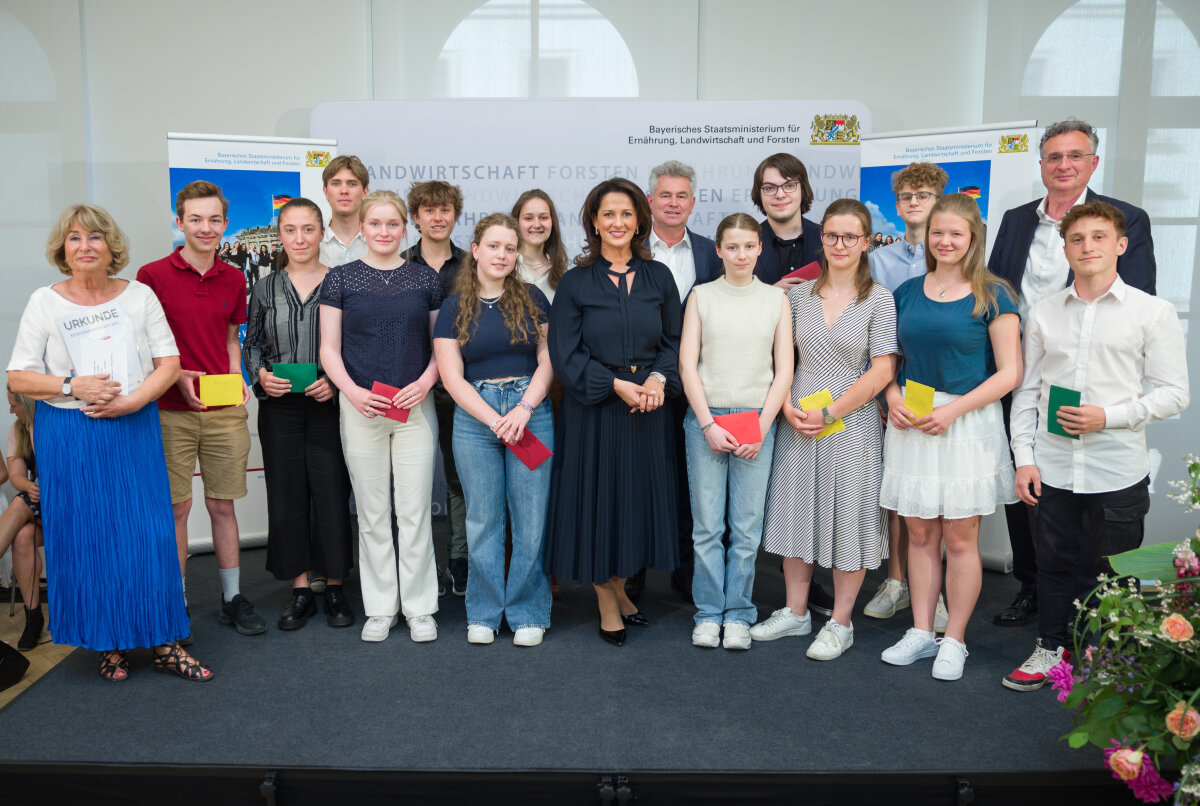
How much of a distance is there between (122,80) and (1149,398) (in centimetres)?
516

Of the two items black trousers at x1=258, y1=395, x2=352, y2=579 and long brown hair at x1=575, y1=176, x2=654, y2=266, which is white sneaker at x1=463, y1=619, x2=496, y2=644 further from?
long brown hair at x1=575, y1=176, x2=654, y2=266

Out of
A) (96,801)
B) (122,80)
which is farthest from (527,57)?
(96,801)

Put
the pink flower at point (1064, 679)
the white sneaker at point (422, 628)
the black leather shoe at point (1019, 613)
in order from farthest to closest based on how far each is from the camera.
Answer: the black leather shoe at point (1019, 613) → the white sneaker at point (422, 628) → the pink flower at point (1064, 679)

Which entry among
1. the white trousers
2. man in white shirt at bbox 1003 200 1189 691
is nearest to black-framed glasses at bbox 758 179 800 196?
man in white shirt at bbox 1003 200 1189 691

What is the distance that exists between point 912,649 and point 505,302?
193cm

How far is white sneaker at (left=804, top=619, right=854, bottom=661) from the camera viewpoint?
3.04 meters

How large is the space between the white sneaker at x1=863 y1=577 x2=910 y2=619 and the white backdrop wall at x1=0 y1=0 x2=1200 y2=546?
75.1 inches

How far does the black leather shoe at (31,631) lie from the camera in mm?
3387

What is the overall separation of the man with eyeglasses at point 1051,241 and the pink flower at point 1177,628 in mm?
1405

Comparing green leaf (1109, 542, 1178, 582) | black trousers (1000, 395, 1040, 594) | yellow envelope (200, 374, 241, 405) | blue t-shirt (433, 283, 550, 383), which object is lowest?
black trousers (1000, 395, 1040, 594)

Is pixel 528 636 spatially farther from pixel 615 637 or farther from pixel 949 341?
pixel 949 341

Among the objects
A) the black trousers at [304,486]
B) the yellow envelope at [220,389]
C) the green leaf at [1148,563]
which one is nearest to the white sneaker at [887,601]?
the green leaf at [1148,563]

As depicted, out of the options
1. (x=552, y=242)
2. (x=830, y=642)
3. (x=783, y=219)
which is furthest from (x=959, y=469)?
(x=552, y=242)

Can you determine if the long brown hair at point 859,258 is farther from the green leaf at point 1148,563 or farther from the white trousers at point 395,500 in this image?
the white trousers at point 395,500
